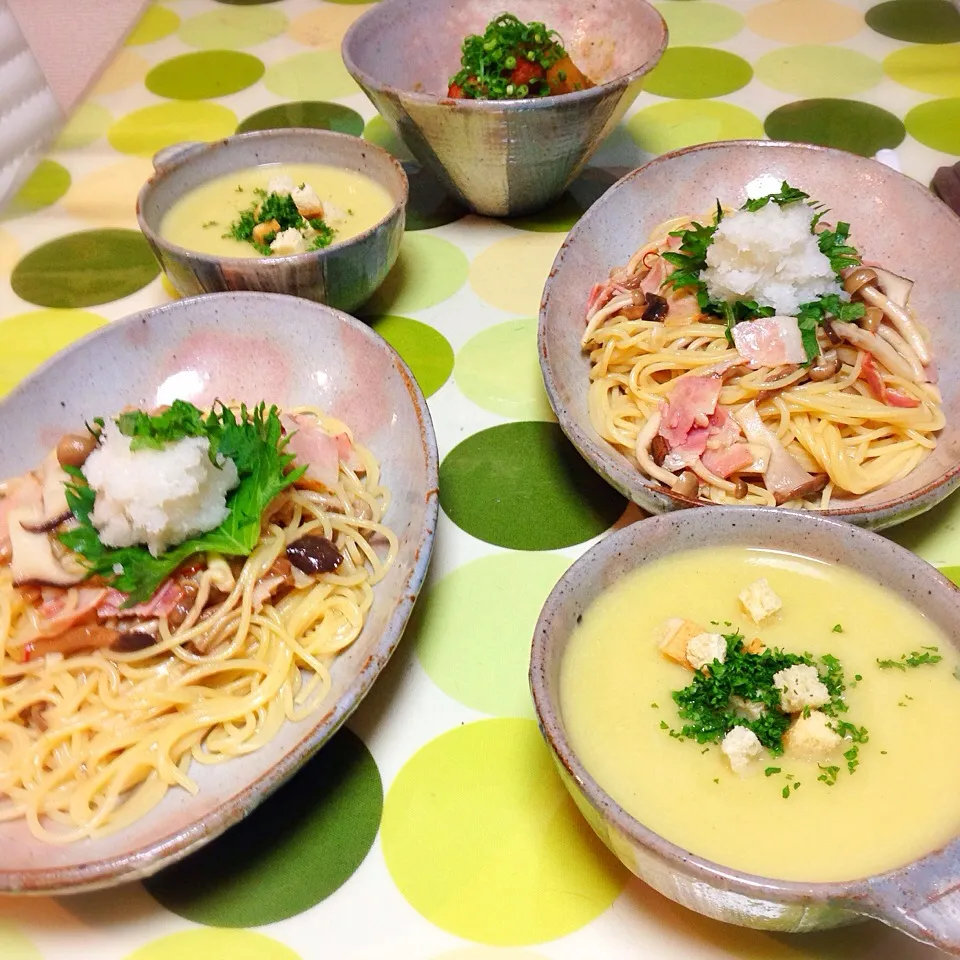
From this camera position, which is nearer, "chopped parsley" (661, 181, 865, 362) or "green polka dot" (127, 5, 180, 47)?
"chopped parsley" (661, 181, 865, 362)

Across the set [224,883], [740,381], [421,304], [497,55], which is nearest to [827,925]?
[224,883]

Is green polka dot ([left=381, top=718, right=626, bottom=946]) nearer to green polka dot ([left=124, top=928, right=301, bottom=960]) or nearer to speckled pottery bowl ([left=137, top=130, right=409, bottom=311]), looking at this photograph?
green polka dot ([left=124, top=928, right=301, bottom=960])

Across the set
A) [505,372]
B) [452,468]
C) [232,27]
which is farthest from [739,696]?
[232,27]

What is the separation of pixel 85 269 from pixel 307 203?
0.85 meters

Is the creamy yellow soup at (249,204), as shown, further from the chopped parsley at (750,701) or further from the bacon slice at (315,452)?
the chopped parsley at (750,701)

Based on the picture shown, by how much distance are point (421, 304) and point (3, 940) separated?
194 cm

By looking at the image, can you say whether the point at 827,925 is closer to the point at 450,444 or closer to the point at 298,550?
the point at 298,550

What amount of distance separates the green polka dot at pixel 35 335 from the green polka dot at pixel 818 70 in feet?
9.02

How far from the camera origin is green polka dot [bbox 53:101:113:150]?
352 centimetres

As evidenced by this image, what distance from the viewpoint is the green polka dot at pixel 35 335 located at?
2609mm

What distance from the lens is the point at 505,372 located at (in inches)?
98.3

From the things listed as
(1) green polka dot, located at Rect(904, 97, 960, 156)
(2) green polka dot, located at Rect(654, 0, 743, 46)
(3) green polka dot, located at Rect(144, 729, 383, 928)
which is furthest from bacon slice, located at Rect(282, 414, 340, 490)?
(2) green polka dot, located at Rect(654, 0, 743, 46)

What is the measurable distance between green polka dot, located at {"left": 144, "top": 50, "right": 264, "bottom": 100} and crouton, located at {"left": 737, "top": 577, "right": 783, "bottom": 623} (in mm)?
3259

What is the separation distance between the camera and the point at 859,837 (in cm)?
132
